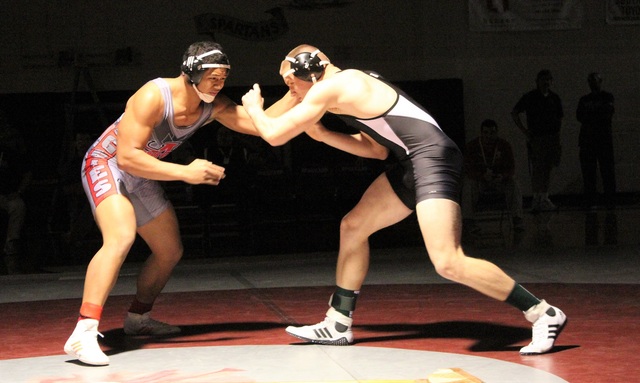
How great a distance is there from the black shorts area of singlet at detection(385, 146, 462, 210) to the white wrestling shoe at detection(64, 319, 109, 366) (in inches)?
60.9

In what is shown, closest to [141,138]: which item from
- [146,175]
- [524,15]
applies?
[146,175]

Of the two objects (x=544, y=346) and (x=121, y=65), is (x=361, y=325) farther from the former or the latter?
(x=121, y=65)

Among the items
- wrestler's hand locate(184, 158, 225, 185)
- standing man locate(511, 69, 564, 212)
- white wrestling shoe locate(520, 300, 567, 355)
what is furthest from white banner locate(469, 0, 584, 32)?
wrestler's hand locate(184, 158, 225, 185)

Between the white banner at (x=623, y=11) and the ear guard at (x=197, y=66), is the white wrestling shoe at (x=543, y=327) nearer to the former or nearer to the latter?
the ear guard at (x=197, y=66)

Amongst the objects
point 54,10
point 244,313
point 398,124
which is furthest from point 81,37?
point 398,124

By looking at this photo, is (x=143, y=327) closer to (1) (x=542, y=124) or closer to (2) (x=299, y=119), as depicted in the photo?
(2) (x=299, y=119)

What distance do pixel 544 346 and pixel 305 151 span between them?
9871mm

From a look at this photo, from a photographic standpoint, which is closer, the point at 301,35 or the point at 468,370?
the point at 468,370

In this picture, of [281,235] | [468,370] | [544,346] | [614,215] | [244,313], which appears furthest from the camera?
[614,215]

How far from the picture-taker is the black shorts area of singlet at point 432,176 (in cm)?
497

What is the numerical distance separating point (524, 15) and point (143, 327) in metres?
10.4

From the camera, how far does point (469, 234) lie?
33.9ft

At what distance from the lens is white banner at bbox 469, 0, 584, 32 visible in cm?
1497

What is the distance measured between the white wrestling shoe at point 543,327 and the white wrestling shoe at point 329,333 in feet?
2.75
